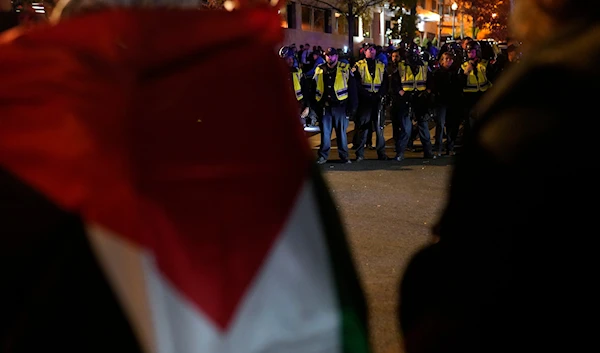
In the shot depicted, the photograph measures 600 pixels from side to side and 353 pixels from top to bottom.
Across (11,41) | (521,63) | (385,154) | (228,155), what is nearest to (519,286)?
(521,63)

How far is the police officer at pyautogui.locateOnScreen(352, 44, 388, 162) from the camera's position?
35.0ft

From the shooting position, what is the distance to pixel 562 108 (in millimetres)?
1059

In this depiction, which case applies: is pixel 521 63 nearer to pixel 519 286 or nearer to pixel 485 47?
pixel 519 286

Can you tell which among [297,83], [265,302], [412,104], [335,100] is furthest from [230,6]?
[297,83]

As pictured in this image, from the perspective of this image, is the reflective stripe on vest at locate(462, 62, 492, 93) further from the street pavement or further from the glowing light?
the glowing light

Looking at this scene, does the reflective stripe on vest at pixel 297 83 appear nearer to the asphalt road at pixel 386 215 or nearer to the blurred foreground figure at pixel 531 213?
the asphalt road at pixel 386 215

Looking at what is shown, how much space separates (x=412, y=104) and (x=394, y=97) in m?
0.32

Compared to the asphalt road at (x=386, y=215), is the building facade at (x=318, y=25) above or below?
above

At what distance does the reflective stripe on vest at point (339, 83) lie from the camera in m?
10.3

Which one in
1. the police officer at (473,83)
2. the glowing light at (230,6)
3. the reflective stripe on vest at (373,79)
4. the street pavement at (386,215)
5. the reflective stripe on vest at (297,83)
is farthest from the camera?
the reflective stripe on vest at (297,83)

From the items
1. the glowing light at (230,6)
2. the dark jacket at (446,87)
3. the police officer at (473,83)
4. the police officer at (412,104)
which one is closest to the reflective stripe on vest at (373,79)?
the police officer at (412,104)

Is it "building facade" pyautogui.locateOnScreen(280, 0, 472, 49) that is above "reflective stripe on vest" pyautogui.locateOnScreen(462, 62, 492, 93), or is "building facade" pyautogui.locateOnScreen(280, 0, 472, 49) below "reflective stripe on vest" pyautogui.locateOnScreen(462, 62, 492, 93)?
above

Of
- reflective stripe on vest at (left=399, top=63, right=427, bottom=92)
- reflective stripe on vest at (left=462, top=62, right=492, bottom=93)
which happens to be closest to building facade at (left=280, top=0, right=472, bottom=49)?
reflective stripe on vest at (left=399, top=63, right=427, bottom=92)

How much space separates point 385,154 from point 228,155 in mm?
9735
